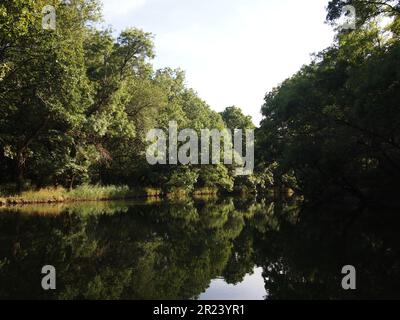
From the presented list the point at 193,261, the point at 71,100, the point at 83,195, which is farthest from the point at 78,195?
the point at 193,261

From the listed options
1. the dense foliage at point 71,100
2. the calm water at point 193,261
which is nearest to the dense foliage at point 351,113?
the calm water at point 193,261

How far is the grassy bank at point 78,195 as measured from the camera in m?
31.3

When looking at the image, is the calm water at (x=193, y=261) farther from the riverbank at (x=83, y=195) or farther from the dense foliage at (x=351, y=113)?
the riverbank at (x=83, y=195)

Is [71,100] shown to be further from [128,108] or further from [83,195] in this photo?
[128,108]

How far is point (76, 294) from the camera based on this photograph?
7.70m

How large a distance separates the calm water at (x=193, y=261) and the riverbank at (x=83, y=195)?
1277 centimetres

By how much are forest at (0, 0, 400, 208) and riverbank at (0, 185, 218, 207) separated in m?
0.22

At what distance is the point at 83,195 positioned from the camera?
38.4m

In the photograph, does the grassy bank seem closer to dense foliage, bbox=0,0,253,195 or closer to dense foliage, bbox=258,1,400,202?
dense foliage, bbox=0,0,253,195

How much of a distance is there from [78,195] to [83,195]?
2.34ft

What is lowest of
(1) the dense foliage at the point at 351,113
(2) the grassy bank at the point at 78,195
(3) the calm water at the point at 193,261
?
(3) the calm water at the point at 193,261

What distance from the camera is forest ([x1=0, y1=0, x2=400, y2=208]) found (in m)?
23.2

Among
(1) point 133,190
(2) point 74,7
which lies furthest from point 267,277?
(1) point 133,190

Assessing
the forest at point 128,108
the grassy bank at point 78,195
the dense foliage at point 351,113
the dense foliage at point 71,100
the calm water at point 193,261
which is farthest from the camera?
the grassy bank at point 78,195
